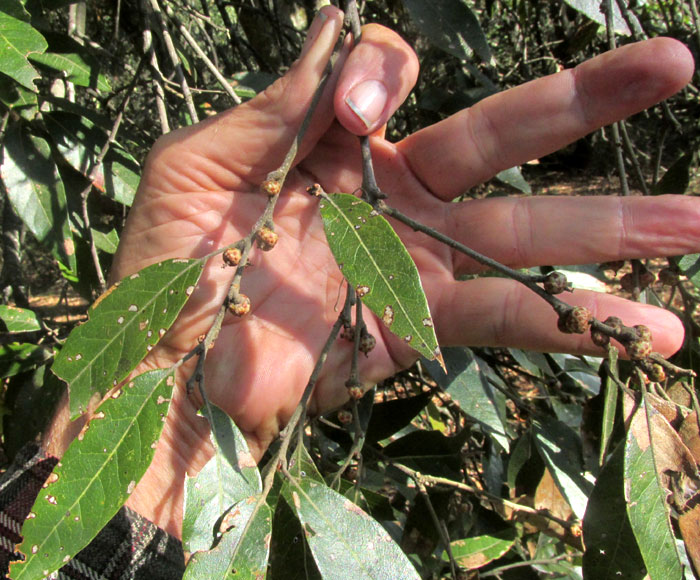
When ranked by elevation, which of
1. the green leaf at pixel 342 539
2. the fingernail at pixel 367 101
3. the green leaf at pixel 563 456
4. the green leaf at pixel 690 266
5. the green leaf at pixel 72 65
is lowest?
the green leaf at pixel 563 456

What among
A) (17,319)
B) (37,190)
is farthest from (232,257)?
(17,319)

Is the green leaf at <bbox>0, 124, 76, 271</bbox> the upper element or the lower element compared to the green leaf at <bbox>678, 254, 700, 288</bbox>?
upper

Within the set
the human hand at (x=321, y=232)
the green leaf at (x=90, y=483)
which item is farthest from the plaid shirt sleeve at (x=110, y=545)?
the green leaf at (x=90, y=483)

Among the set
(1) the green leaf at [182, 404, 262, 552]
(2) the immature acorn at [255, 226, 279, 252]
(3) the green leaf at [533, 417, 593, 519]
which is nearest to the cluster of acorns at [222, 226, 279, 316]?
(2) the immature acorn at [255, 226, 279, 252]

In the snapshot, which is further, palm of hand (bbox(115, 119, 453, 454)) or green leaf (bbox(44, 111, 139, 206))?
green leaf (bbox(44, 111, 139, 206))

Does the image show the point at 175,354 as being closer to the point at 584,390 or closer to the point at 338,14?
the point at 338,14

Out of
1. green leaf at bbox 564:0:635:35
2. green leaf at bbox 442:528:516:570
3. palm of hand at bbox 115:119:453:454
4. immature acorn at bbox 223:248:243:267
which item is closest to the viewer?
immature acorn at bbox 223:248:243:267

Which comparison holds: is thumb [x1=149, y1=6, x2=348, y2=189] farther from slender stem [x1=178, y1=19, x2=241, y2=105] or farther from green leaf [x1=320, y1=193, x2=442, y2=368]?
green leaf [x1=320, y1=193, x2=442, y2=368]

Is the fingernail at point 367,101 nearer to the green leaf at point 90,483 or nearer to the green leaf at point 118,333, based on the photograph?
the green leaf at point 118,333
